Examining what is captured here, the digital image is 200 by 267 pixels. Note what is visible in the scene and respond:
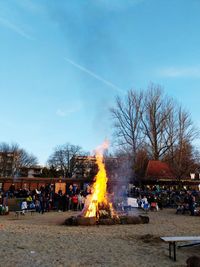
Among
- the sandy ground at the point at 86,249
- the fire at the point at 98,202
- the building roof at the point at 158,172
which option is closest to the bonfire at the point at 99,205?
the fire at the point at 98,202

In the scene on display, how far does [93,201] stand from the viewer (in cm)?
2091

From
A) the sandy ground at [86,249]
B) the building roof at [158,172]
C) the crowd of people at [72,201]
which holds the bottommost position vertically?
the sandy ground at [86,249]

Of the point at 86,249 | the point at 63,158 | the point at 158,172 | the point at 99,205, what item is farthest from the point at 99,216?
the point at 63,158

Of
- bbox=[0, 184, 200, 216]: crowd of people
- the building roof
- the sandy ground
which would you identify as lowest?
the sandy ground

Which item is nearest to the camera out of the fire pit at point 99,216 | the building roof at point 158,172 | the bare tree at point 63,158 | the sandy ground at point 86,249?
the sandy ground at point 86,249

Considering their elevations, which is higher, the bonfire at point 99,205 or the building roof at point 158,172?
the building roof at point 158,172

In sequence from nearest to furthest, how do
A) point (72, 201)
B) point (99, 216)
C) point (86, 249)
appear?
point (86, 249) < point (99, 216) < point (72, 201)

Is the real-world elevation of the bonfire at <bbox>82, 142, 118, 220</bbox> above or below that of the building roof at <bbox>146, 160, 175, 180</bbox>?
below

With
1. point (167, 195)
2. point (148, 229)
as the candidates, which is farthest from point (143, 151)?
point (148, 229)

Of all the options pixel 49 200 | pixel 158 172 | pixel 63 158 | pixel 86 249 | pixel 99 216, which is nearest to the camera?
pixel 86 249

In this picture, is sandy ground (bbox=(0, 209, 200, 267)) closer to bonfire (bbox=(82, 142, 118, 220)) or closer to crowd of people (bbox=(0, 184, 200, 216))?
bonfire (bbox=(82, 142, 118, 220))

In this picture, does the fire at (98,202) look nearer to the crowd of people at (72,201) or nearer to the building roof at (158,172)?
the crowd of people at (72,201)

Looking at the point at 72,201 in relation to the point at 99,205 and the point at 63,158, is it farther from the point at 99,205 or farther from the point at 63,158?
the point at 63,158

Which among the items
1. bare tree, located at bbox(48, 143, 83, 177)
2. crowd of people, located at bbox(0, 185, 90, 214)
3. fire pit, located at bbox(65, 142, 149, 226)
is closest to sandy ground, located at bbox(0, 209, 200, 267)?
fire pit, located at bbox(65, 142, 149, 226)
